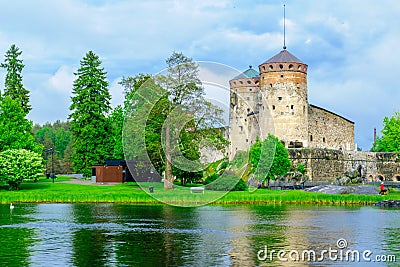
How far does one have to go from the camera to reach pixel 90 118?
5275 cm

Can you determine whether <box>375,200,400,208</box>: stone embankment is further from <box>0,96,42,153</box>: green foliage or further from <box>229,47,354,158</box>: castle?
<box>229,47,354,158</box>: castle

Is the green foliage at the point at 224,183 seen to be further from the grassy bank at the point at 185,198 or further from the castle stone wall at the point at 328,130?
the castle stone wall at the point at 328,130

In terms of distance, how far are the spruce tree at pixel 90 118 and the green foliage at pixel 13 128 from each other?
4318 millimetres

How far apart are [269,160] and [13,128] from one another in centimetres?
2011

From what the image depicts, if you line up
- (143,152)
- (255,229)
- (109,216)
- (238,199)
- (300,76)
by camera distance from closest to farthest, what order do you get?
(255,229)
(109,216)
(238,199)
(143,152)
(300,76)

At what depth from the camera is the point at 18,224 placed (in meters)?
24.3

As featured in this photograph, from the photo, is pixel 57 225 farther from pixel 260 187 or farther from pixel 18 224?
pixel 260 187

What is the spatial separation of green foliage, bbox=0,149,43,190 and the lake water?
10686mm

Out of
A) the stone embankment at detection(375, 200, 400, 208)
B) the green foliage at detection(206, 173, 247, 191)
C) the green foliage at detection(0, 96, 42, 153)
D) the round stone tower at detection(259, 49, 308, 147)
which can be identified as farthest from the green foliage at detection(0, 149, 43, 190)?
the round stone tower at detection(259, 49, 308, 147)

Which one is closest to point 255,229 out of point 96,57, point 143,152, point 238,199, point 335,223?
point 335,223

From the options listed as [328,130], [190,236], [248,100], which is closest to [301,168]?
[328,130]

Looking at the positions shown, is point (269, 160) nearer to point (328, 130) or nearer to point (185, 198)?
point (185, 198)

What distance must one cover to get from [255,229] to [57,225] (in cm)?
764

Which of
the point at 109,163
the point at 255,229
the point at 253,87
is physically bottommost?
the point at 255,229
